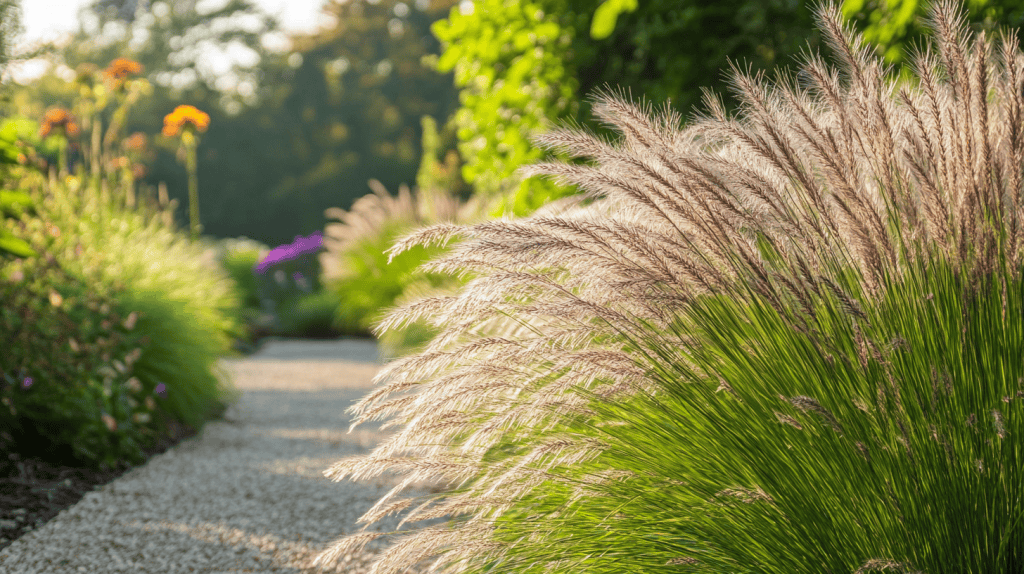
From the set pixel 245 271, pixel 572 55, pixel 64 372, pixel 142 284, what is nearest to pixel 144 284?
pixel 142 284

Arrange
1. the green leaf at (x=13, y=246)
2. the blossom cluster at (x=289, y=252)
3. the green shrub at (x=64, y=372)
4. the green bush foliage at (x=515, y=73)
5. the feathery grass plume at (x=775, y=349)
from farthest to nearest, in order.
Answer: the blossom cluster at (x=289, y=252) < the green bush foliage at (x=515, y=73) < the green shrub at (x=64, y=372) < the green leaf at (x=13, y=246) < the feathery grass plume at (x=775, y=349)

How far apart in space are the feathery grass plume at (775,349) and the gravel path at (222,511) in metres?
1.02

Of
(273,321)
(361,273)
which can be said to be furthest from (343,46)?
(361,273)

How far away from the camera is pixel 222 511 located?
8.68 ft

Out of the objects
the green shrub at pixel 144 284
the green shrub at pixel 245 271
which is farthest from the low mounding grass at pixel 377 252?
the green shrub at pixel 245 271

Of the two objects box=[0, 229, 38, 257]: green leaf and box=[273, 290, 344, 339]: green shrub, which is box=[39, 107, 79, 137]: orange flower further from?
box=[273, 290, 344, 339]: green shrub

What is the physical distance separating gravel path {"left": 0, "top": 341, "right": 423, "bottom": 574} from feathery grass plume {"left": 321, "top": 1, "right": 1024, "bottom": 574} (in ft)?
3.33

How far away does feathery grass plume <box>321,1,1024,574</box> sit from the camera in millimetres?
1262

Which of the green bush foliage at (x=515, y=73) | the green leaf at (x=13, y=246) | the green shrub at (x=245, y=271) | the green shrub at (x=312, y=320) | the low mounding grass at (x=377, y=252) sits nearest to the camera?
the green leaf at (x=13, y=246)

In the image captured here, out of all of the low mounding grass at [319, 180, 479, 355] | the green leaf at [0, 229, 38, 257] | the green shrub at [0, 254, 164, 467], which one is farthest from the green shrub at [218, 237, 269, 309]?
the green leaf at [0, 229, 38, 257]

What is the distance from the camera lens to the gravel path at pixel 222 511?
215 cm

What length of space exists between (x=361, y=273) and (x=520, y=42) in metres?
5.75

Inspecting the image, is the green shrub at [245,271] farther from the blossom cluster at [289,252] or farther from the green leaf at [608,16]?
the green leaf at [608,16]

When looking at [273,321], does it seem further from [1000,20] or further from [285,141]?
[285,141]
